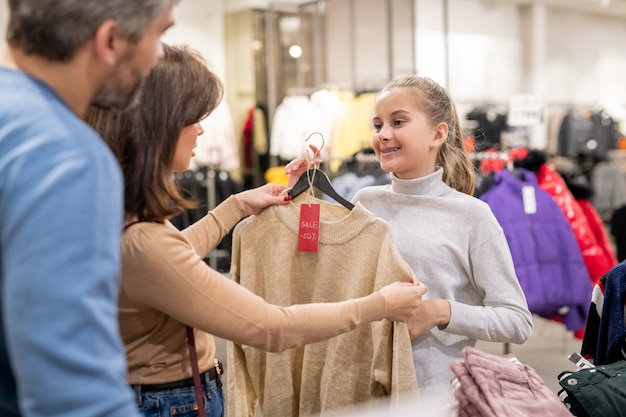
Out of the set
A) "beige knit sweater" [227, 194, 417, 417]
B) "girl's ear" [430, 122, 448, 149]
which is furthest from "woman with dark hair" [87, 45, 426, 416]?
"girl's ear" [430, 122, 448, 149]

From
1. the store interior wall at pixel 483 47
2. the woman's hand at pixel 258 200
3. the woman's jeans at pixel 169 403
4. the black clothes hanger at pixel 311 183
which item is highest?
the store interior wall at pixel 483 47

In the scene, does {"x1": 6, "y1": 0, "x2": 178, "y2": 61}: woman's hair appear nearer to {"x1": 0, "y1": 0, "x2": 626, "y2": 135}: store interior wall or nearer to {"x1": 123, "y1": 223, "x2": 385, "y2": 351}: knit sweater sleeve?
{"x1": 123, "y1": 223, "x2": 385, "y2": 351}: knit sweater sleeve

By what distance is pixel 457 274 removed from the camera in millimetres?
1786

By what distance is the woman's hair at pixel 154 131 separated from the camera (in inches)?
50.2

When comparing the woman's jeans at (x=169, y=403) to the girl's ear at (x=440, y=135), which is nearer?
the woman's jeans at (x=169, y=403)

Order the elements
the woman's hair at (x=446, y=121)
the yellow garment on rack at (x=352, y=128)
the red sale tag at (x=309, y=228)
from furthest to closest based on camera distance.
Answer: the yellow garment on rack at (x=352, y=128) < the woman's hair at (x=446, y=121) < the red sale tag at (x=309, y=228)

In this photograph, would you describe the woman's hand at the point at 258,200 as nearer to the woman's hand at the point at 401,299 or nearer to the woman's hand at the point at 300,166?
the woman's hand at the point at 300,166

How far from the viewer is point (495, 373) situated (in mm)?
1395

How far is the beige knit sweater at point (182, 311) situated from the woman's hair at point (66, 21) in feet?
1.35

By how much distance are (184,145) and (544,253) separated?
2.93 m

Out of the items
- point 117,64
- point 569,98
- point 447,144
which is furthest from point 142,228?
point 569,98

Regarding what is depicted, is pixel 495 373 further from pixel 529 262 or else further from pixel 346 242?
pixel 529 262

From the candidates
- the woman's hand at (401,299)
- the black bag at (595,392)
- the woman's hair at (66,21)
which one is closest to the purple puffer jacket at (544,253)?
the black bag at (595,392)

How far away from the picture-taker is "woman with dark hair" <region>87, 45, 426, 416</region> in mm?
1211
